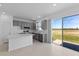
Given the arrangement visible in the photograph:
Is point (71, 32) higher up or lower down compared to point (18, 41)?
higher up

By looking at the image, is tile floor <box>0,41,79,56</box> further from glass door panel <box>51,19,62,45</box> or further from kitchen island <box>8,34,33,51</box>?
glass door panel <box>51,19,62,45</box>

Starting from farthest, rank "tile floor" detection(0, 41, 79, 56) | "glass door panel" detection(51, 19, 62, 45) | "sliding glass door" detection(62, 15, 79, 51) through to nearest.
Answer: "glass door panel" detection(51, 19, 62, 45) < "sliding glass door" detection(62, 15, 79, 51) < "tile floor" detection(0, 41, 79, 56)

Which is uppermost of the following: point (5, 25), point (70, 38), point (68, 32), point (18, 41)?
point (5, 25)

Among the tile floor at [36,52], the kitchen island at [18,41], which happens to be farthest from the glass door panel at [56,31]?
the kitchen island at [18,41]

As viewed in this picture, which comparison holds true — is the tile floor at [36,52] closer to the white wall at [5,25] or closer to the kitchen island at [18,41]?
the kitchen island at [18,41]

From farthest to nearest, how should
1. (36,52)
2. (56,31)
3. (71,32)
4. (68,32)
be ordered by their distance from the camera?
(56,31) → (68,32) → (71,32) → (36,52)

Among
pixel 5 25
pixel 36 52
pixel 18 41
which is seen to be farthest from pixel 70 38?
pixel 5 25

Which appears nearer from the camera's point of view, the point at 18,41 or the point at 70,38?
the point at 70,38

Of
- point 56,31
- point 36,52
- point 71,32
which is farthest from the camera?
point 56,31

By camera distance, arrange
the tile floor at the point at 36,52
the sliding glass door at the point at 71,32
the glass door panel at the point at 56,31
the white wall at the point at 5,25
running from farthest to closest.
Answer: the glass door panel at the point at 56,31, the sliding glass door at the point at 71,32, the white wall at the point at 5,25, the tile floor at the point at 36,52

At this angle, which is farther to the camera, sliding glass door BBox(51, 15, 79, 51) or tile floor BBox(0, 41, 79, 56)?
sliding glass door BBox(51, 15, 79, 51)

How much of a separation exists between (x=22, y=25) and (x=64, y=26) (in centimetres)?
238

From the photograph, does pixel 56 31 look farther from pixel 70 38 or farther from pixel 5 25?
pixel 5 25

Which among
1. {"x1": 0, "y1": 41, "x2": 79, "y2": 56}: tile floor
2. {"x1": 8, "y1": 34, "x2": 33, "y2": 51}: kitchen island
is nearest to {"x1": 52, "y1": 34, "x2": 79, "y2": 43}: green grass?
{"x1": 0, "y1": 41, "x2": 79, "y2": 56}: tile floor
